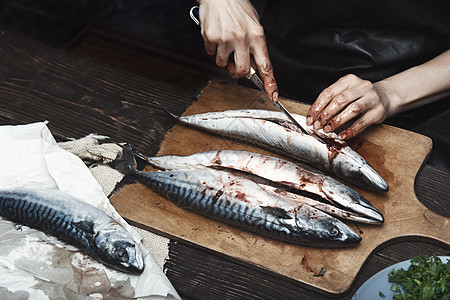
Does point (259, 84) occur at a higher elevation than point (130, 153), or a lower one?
higher

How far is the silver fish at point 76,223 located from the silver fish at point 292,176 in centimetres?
42

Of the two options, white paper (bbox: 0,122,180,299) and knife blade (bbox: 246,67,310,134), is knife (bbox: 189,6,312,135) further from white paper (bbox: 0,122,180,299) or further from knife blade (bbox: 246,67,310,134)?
white paper (bbox: 0,122,180,299)

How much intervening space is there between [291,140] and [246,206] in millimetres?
482

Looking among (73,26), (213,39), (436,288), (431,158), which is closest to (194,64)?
(73,26)

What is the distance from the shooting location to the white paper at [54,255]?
5.82 feet

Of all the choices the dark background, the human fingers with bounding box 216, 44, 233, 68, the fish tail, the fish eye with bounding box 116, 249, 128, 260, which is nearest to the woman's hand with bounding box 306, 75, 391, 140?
the human fingers with bounding box 216, 44, 233, 68

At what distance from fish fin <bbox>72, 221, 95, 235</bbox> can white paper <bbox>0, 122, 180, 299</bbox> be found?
106 millimetres

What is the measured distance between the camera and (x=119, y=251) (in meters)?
1.84

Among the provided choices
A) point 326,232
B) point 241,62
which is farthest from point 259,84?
point 326,232

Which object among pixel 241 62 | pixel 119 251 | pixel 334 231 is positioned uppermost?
pixel 241 62

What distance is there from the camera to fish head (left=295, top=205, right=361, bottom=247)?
6.28 feet

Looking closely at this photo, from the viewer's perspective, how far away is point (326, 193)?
2.11 meters

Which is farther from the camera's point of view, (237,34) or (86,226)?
(237,34)

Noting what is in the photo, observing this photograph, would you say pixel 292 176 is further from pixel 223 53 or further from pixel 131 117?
pixel 131 117
